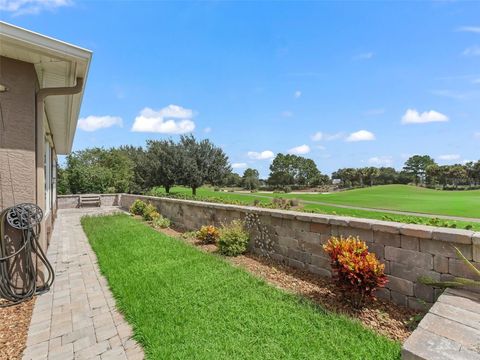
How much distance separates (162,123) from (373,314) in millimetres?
36328

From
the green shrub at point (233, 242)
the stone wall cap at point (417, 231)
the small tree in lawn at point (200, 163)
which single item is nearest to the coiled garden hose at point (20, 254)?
the green shrub at point (233, 242)

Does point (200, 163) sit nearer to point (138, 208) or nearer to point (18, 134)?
point (138, 208)

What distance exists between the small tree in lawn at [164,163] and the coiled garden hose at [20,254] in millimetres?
18326

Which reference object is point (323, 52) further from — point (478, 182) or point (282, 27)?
point (478, 182)

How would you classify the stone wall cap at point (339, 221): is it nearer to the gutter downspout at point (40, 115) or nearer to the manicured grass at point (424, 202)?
the gutter downspout at point (40, 115)

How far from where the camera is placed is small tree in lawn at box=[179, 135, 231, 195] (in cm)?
2175

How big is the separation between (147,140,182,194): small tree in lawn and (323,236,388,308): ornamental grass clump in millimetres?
19773

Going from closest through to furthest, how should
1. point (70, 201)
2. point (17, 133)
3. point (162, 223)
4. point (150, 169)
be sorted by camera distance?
1. point (17, 133)
2. point (162, 223)
3. point (70, 201)
4. point (150, 169)

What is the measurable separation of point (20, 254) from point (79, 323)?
1473mm

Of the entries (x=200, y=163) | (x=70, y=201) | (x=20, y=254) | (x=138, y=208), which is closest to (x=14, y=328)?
(x=20, y=254)

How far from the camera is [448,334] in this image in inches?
68.2

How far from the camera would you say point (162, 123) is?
3622cm

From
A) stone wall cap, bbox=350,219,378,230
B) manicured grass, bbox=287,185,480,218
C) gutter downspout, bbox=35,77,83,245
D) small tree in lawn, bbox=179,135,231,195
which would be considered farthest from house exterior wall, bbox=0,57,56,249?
small tree in lawn, bbox=179,135,231,195

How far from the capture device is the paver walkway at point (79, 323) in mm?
2488
